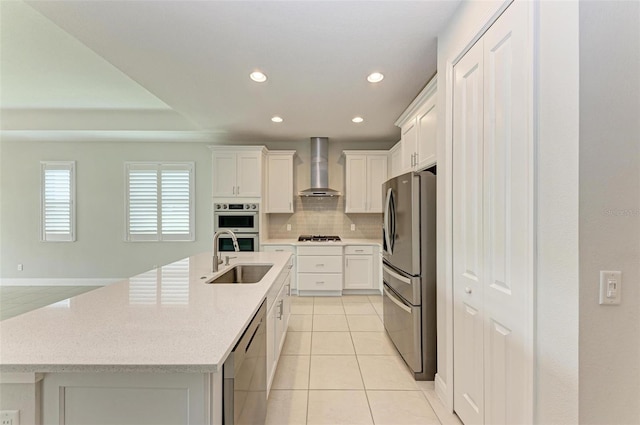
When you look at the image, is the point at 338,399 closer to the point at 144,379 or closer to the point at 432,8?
the point at 144,379

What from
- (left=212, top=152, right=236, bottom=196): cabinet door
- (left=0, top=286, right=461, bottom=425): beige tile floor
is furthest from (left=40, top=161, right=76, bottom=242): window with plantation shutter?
(left=212, top=152, right=236, bottom=196): cabinet door

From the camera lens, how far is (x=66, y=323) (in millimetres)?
1097

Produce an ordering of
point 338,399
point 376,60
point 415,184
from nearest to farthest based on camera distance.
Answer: point 338,399 → point 415,184 → point 376,60

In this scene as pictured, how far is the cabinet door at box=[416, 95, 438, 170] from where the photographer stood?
238cm

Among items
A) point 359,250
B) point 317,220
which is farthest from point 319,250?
point 317,220

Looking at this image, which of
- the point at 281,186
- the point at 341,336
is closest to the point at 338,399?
the point at 341,336

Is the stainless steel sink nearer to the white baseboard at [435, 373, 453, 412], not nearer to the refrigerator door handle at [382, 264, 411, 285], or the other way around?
the refrigerator door handle at [382, 264, 411, 285]

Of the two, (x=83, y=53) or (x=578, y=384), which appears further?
(x=83, y=53)

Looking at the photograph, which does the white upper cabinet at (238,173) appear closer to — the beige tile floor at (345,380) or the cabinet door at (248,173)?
the cabinet door at (248,173)

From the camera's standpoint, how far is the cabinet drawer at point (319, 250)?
14.5ft

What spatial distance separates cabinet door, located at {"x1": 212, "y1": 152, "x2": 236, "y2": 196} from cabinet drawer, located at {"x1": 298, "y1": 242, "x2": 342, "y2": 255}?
1481 millimetres

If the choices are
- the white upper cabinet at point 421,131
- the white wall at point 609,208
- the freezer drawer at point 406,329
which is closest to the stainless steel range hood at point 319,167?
the white upper cabinet at point 421,131

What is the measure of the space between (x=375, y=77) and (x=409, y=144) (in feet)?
2.84

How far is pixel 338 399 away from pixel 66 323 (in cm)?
170
